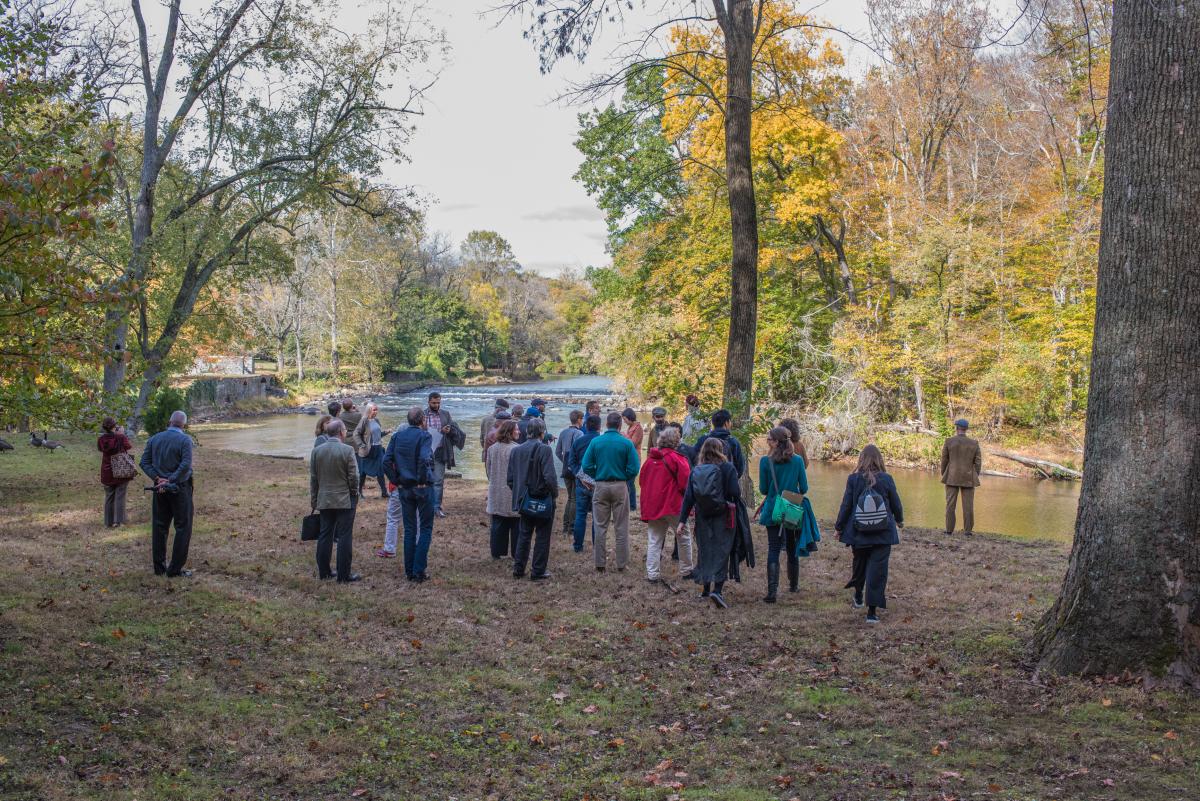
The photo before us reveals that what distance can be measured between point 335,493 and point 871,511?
542 centimetres

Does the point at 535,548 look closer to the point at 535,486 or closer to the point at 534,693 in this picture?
the point at 535,486

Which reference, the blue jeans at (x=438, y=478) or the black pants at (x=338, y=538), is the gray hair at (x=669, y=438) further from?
the blue jeans at (x=438, y=478)

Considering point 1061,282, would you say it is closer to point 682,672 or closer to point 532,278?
point 682,672

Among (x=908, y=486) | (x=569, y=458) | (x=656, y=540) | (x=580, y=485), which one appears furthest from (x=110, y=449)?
(x=908, y=486)

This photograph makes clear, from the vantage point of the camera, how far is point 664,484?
9.26 meters

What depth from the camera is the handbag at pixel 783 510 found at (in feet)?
28.0

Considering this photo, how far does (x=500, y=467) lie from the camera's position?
9.66 m

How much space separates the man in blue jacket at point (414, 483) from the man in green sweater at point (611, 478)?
6.14 feet

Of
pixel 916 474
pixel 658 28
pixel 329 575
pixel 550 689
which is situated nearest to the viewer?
pixel 550 689

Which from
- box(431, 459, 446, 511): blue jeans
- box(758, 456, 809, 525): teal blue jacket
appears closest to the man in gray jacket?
box(431, 459, 446, 511): blue jeans

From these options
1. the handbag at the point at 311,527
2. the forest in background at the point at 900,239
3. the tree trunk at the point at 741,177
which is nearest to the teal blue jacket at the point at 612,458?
the tree trunk at the point at 741,177

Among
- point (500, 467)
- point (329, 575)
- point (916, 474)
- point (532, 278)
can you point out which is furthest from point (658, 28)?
point (532, 278)

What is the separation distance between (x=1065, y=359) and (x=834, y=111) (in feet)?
36.2

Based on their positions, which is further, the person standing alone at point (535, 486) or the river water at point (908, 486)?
the river water at point (908, 486)
